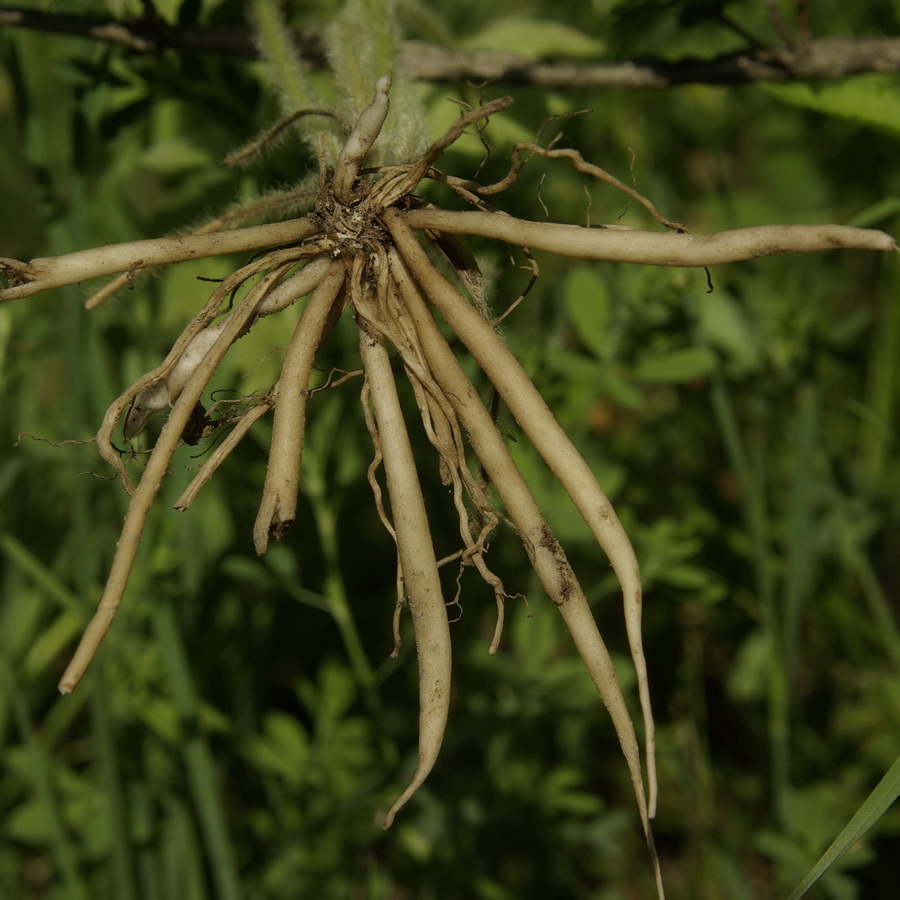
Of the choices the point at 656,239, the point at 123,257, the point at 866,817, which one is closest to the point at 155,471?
the point at 123,257

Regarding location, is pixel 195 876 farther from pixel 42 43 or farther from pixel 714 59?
pixel 42 43

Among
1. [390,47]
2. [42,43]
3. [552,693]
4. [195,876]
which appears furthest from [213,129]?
[195,876]

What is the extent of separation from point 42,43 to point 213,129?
0.73 meters

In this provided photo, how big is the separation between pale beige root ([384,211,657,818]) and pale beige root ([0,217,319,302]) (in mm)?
212

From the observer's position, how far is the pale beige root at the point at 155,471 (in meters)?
1.21

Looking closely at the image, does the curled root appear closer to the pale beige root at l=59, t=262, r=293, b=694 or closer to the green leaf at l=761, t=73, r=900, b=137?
the pale beige root at l=59, t=262, r=293, b=694

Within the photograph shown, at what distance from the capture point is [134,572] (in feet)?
6.23

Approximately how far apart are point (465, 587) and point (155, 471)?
1.07 meters

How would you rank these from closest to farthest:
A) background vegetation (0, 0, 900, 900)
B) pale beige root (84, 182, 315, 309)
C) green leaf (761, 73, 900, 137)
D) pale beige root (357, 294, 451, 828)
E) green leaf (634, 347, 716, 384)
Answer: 1. pale beige root (357, 294, 451, 828)
2. pale beige root (84, 182, 315, 309)
3. green leaf (761, 73, 900, 137)
4. background vegetation (0, 0, 900, 900)
5. green leaf (634, 347, 716, 384)

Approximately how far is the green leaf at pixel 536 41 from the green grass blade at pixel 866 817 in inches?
60.8

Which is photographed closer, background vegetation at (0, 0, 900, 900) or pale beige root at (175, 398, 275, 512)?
pale beige root at (175, 398, 275, 512)

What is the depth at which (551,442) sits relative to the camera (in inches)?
49.5

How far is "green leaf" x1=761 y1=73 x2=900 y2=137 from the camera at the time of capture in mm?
1711

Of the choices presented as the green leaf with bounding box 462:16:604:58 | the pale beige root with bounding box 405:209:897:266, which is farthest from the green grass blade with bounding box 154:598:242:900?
the green leaf with bounding box 462:16:604:58
